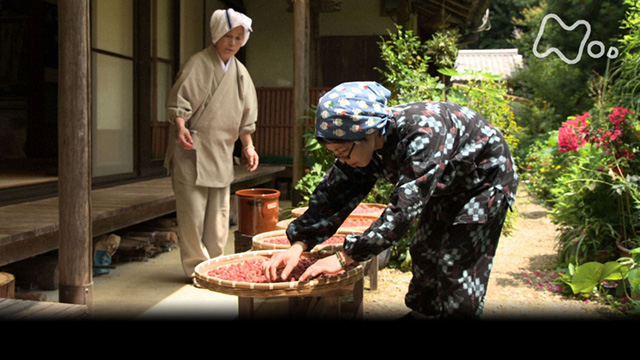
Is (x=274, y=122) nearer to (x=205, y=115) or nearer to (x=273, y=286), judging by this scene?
(x=205, y=115)

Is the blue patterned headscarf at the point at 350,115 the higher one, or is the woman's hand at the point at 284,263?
the blue patterned headscarf at the point at 350,115

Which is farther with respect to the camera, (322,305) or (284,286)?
(322,305)

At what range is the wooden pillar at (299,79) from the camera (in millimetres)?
5996

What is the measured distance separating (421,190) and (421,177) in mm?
45

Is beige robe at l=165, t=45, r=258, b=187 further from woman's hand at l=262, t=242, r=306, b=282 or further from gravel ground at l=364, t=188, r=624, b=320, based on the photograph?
woman's hand at l=262, t=242, r=306, b=282

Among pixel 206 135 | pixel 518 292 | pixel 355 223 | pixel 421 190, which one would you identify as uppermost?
pixel 206 135

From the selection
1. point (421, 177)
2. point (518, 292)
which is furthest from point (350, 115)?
point (518, 292)

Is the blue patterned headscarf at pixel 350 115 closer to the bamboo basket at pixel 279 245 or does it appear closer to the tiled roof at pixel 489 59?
the bamboo basket at pixel 279 245

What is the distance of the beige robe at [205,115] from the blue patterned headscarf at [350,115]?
2221 mm

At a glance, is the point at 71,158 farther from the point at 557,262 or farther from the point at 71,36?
the point at 557,262

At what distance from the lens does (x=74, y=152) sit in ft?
10.2

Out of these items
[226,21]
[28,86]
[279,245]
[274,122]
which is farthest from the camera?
[274,122]

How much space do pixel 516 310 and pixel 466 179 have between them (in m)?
2.28

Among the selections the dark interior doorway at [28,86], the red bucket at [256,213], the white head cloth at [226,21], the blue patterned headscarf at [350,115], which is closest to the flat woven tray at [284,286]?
the blue patterned headscarf at [350,115]
